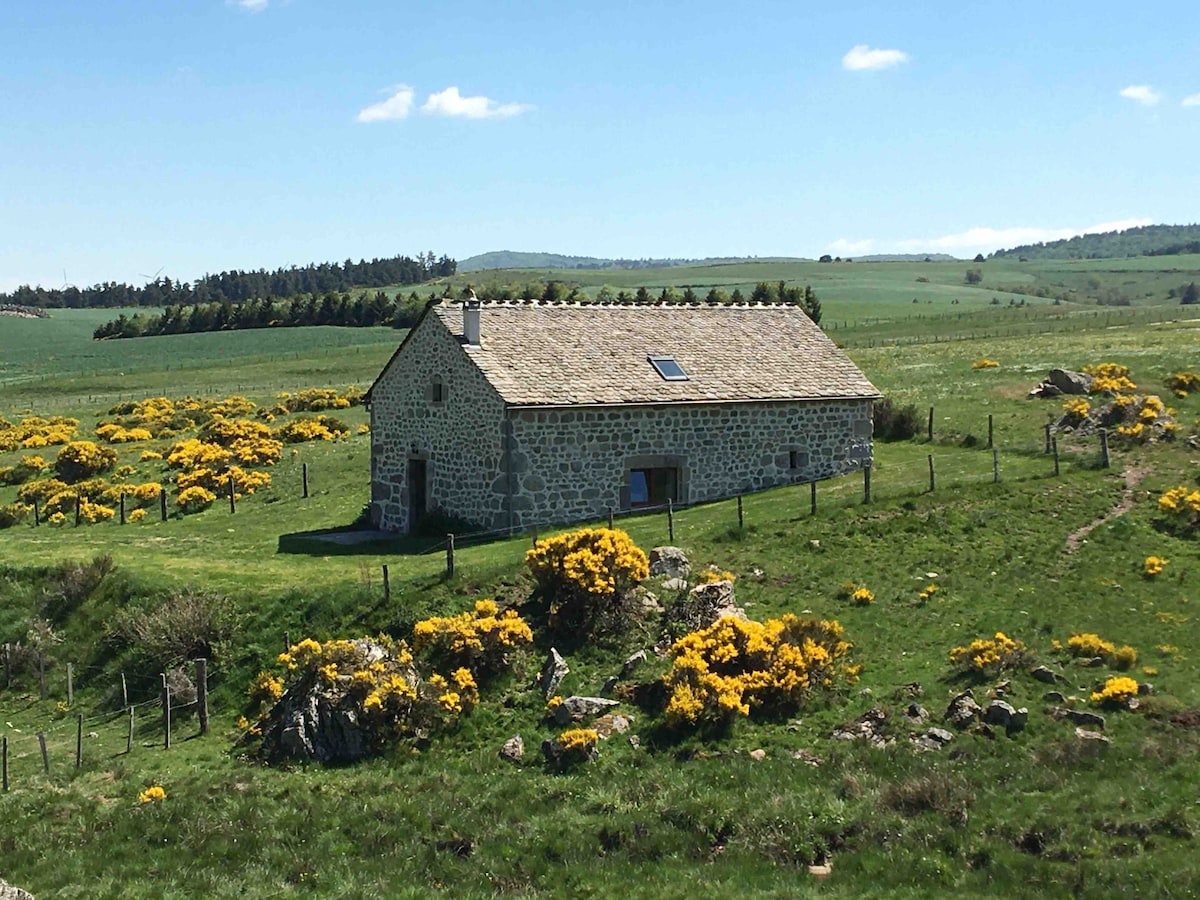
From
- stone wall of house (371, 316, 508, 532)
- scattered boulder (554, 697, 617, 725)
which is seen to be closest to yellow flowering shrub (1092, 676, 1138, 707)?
scattered boulder (554, 697, 617, 725)

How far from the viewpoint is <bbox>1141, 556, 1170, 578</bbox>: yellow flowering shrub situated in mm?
25469

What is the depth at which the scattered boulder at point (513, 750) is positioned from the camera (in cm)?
2031

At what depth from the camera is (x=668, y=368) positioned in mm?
35562

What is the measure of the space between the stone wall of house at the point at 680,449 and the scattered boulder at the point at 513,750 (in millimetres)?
11572

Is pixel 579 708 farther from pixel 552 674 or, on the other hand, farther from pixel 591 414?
pixel 591 414

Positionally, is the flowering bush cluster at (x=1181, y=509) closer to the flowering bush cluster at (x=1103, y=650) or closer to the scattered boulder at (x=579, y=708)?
the flowering bush cluster at (x=1103, y=650)

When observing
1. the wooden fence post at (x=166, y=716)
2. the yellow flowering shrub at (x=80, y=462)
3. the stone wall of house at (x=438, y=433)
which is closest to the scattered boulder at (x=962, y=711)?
the wooden fence post at (x=166, y=716)

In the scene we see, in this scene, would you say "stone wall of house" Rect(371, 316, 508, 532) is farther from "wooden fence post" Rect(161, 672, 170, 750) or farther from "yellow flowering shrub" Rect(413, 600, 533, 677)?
"wooden fence post" Rect(161, 672, 170, 750)

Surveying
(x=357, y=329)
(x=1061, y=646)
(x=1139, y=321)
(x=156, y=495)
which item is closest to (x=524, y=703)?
(x=1061, y=646)

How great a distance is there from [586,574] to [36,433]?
44286mm

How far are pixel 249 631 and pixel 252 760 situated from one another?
15.5ft

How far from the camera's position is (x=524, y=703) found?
22172 mm

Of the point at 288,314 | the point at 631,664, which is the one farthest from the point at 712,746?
the point at 288,314

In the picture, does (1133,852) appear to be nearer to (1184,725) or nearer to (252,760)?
(1184,725)
